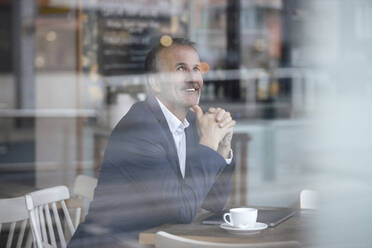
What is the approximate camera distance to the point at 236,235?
1445 millimetres

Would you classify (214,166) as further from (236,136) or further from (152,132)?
(236,136)

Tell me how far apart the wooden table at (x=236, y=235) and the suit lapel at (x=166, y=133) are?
0.16 m

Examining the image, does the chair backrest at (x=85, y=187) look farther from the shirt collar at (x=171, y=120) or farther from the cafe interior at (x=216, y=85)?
the shirt collar at (x=171, y=120)

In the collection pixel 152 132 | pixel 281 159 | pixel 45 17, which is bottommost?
pixel 281 159

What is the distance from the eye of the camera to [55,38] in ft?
19.3

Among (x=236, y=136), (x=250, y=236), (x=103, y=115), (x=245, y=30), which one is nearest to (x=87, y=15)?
(x=103, y=115)

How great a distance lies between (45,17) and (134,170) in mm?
4134

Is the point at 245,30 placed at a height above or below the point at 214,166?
above

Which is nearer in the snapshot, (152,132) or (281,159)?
(152,132)

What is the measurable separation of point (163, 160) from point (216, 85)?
3.30 meters

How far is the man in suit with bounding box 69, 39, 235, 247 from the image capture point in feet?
5.13

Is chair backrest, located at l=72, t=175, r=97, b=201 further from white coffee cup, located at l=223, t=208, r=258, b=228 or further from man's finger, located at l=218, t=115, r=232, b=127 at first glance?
white coffee cup, located at l=223, t=208, r=258, b=228

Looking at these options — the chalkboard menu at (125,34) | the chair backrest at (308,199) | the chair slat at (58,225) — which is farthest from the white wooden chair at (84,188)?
the chalkboard menu at (125,34)

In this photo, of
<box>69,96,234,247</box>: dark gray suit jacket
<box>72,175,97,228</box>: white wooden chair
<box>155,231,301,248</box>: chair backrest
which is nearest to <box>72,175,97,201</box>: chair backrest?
<box>72,175,97,228</box>: white wooden chair
